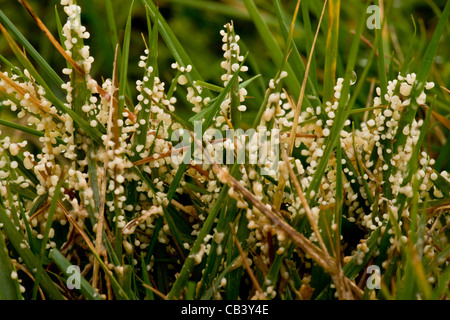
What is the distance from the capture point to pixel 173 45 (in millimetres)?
951

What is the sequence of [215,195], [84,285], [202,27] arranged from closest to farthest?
[84,285] → [215,195] → [202,27]

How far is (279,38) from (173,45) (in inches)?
44.2

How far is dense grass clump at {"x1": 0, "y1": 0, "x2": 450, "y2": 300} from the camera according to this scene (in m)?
0.71

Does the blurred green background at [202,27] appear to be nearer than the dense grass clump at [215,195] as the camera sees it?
No

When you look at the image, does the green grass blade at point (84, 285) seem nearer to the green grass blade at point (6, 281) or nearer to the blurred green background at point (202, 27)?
the green grass blade at point (6, 281)

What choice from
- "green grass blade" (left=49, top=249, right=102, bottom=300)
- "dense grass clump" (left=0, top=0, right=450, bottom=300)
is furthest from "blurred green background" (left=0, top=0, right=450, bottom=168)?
"green grass blade" (left=49, top=249, right=102, bottom=300)

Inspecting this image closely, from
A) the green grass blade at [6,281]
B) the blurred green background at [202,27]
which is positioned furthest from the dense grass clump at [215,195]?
the blurred green background at [202,27]

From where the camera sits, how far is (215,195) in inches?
31.9

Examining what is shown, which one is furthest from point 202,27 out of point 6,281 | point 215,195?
point 6,281

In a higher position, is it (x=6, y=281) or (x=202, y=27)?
(x=202, y=27)

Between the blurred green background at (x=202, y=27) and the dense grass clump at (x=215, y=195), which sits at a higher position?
the blurred green background at (x=202, y=27)

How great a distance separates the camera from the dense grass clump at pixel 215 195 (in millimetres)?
706

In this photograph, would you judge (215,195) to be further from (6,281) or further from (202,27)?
(202,27)

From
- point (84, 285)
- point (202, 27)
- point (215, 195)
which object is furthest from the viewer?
point (202, 27)
